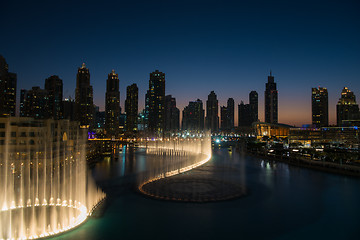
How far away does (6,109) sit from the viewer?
130 meters

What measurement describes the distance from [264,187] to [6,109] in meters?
140

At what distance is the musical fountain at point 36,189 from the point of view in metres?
16.4

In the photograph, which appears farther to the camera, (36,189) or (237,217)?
(36,189)

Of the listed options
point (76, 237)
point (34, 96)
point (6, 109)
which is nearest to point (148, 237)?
point (76, 237)

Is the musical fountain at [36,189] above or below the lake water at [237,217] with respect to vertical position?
above

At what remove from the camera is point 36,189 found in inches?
1009

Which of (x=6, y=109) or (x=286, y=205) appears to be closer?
(x=286, y=205)

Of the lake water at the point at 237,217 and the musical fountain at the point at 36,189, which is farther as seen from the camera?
the musical fountain at the point at 36,189

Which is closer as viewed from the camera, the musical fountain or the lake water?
the lake water

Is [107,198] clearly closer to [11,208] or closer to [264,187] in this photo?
[11,208]

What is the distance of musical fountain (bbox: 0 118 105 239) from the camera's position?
646 inches

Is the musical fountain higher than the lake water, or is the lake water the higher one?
the musical fountain

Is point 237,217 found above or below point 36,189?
below

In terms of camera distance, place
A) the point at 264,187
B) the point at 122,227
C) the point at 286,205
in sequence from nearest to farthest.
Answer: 1. the point at 122,227
2. the point at 286,205
3. the point at 264,187
